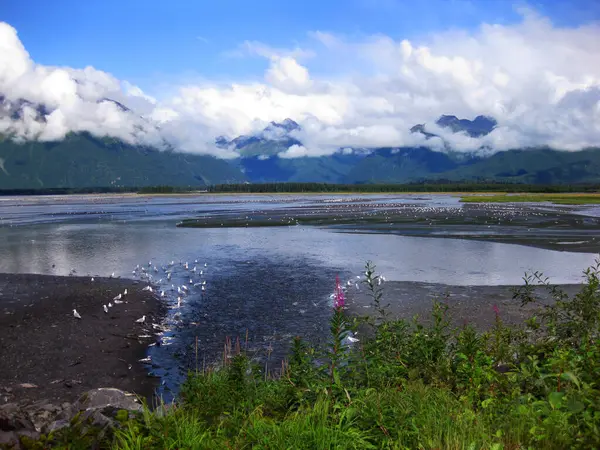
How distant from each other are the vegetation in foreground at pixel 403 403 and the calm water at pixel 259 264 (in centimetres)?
716

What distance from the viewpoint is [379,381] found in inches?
297

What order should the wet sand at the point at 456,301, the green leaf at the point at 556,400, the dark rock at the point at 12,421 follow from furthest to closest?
the wet sand at the point at 456,301 < the dark rock at the point at 12,421 < the green leaf at the point at 556,400

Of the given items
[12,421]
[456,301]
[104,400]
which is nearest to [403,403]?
[12,421]

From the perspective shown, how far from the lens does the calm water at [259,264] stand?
18453mm

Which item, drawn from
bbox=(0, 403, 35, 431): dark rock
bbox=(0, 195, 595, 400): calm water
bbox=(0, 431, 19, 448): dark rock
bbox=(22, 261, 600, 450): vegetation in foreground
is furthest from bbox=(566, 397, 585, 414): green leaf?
bbox=(0, 195, 595, 400): calm water

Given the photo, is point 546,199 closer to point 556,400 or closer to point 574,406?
point 556,400

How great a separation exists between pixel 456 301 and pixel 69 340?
16.5 m

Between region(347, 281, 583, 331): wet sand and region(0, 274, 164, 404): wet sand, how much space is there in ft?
32.1

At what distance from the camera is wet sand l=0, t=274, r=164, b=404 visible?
13031mm

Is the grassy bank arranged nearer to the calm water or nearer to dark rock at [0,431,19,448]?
the calm water

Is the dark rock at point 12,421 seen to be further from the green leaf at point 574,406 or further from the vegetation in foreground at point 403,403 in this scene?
the green leaf at point 574,406

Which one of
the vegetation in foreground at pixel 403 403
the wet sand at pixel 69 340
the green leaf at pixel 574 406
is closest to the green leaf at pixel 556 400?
the vegetation in foreground at pixel 403 403

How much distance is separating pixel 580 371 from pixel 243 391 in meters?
5.35

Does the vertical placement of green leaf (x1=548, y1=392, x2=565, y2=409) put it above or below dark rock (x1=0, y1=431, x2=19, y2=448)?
above
